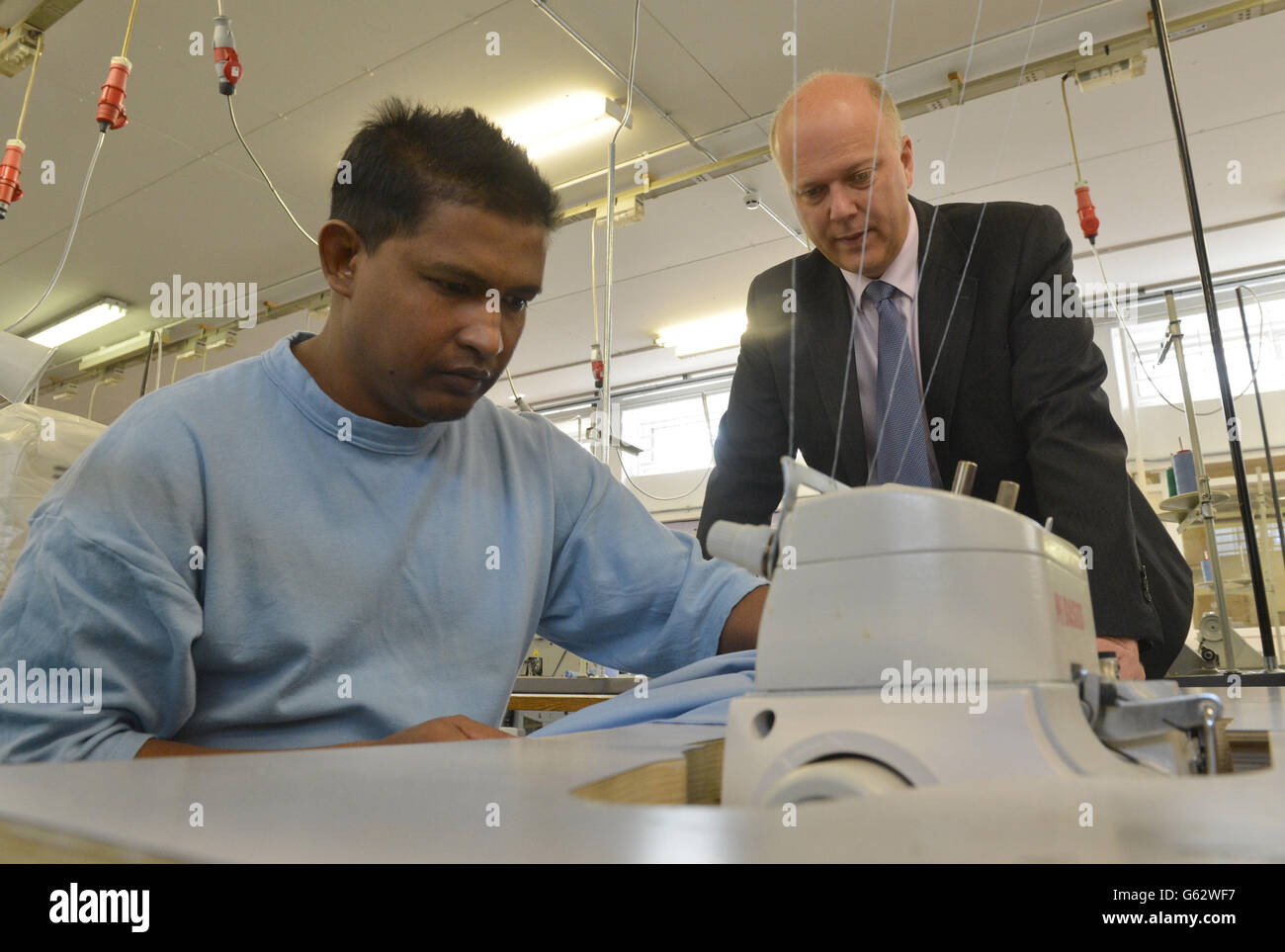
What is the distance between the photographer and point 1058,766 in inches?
14.9

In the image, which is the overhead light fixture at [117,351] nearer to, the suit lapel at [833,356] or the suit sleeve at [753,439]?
the suit sleeve at [753,439]

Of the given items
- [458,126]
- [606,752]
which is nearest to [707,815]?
[606,752]

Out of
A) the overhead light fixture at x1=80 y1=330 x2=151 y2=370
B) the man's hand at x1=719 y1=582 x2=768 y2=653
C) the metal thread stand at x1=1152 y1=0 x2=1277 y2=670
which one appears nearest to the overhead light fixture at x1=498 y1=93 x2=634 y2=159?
the metal thread stand at x1=1152 y1=0 x2=1277 y2=670

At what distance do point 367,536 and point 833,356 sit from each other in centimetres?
75

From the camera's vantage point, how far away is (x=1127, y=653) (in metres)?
1.08

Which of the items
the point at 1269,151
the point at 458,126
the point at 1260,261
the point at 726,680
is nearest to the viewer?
the point at 726,680

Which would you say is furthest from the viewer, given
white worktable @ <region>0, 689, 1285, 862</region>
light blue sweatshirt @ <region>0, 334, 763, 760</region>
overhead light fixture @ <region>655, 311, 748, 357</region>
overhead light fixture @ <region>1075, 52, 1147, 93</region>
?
overhead light fixture @ <region>655, 311, 748, 357</region>

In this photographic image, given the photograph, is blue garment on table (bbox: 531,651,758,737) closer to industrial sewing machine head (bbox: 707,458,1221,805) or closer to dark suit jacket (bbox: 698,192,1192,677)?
industrial sewing machine head (bbox: 707,458,1221,805)

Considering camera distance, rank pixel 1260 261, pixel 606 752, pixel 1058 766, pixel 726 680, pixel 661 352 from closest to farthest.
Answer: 1. pixel 1058 766
2. pixel 606 752
3. pixel 726 680
4. pixel 1260 261
5. pixel 661 352

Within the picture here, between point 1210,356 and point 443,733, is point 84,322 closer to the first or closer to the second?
point 443,733

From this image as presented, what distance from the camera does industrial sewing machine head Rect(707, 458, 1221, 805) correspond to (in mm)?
385
